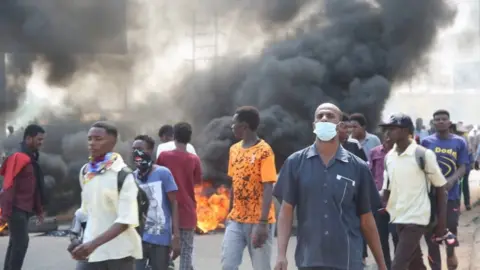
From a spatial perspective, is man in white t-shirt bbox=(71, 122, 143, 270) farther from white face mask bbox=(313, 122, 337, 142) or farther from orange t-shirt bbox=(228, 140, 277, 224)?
orange t-shirt bbox=(228, 140, 277, 224)

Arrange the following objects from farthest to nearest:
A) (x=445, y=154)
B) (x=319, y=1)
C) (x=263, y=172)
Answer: (x=319, y=1), (x=445, y=154), (x=263, y=172)

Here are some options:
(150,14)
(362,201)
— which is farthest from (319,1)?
(362,201)

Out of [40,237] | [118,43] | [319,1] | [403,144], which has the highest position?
[319,1]

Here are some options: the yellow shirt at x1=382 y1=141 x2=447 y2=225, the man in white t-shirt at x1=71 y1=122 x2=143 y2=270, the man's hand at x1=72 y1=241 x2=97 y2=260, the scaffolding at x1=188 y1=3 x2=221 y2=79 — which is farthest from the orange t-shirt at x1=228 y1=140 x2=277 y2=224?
the scaffolding at x1=188 y1=3 x2=221 y2=79

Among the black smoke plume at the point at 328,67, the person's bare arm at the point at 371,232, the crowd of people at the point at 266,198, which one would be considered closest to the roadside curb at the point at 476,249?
the crowd of people at the point at 266,198

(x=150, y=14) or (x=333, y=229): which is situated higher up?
(x=150, y=14)

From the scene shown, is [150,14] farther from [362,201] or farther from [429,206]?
[362,201]

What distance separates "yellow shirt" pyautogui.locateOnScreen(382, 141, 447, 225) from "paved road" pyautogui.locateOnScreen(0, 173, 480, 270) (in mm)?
2385

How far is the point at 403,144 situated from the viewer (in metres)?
5.22

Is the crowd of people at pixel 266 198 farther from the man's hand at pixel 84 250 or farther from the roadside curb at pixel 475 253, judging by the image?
the roadside curb at pixel 475 253

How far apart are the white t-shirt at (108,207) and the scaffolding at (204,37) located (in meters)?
15.3

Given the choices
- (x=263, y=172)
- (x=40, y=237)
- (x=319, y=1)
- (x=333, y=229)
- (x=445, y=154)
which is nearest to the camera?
Result: (x=333, y=229)

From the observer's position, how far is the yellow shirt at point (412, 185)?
5.11 meters

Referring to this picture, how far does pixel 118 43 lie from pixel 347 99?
20.7 feet
